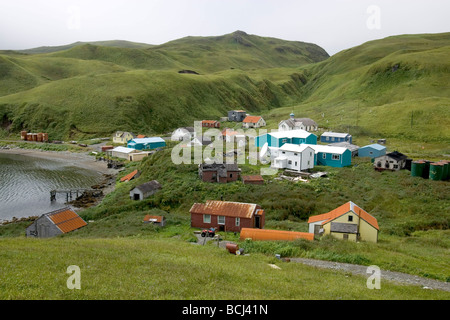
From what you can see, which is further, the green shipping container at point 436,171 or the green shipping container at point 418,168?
the green shipping container at point 418,168

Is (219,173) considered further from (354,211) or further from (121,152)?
(121,152)

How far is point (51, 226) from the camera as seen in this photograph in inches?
1158

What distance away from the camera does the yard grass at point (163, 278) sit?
1097 cm

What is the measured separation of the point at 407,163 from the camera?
44969mm

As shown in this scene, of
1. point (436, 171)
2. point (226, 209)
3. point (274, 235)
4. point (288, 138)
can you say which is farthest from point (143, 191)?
point (436, 171)

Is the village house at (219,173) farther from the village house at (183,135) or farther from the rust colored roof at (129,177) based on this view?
the village house at (183,135)

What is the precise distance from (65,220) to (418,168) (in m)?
40.8

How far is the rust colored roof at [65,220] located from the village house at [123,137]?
170 ft

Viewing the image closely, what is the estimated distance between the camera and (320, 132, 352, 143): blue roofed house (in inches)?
2454

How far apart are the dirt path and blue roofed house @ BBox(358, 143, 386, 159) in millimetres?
38389

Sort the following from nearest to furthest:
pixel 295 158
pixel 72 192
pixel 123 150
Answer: pixel 295 158
pixel 72 192
pixel 123 150

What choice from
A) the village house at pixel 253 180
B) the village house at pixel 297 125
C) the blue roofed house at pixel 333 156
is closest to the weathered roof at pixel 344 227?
the village house at pixel 253 180
